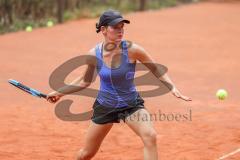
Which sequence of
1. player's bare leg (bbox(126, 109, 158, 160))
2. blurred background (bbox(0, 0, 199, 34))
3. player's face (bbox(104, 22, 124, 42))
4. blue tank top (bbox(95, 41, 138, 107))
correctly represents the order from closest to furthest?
1. player's bare leg (bbox(126, 109, 158, 160))
2. player's face (bbox(104, 22, 124, 42))
3. blue tank top (bbox(95, 41, 138, 107))
4. blurred background (bbox(0, 0, 199, 34))

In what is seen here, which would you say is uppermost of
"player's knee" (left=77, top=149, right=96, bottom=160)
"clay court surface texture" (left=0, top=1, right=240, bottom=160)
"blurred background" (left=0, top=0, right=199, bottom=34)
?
"player's knee" (left=77, top=149, right=96, bottom=160)

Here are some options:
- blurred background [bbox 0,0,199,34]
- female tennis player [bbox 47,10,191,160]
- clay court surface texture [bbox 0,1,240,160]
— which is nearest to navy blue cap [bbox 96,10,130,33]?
female tennis player [bbox 47,10,191,160]

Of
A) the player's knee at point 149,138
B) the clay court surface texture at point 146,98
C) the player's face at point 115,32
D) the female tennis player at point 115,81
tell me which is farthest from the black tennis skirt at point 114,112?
the clay court surface texture at point 146,98

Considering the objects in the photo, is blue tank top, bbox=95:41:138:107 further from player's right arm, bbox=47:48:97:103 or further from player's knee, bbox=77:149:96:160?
player's knee, bbox=77:149:96:160

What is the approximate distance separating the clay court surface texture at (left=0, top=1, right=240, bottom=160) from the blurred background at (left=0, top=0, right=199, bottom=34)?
3.01ft

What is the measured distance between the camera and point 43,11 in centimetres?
2247

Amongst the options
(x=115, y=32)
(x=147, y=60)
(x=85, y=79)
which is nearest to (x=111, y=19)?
(x=115, y=32)

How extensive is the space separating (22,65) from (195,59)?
4.73m

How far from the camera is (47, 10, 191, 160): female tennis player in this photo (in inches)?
206

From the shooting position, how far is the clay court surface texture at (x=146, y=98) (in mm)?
7352

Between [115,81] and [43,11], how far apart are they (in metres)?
17.6

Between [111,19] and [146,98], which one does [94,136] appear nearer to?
[111,19]

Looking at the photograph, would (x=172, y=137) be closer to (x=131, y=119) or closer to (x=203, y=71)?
(x=131, y=119)

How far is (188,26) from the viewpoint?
73.0 feet
